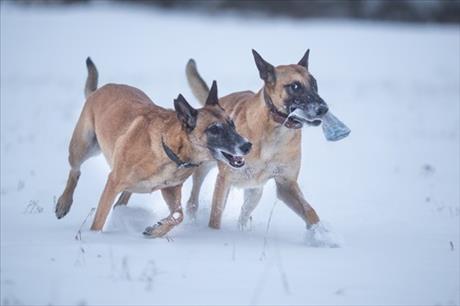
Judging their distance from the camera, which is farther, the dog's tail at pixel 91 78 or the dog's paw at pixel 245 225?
the dog's tail at pixel 91 78

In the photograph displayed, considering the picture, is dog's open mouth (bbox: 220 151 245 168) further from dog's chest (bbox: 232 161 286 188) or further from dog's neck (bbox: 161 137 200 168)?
dog's chest (bbox: 232 161 286 188)

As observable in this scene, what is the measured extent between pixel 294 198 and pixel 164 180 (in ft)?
4.67

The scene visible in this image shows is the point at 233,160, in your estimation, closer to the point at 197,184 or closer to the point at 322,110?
→ the point at 322,110

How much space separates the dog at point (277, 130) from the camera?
674cm

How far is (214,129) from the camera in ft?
20.8

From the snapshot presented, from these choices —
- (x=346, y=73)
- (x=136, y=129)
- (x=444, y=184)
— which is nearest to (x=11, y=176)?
(x=136, y=129)

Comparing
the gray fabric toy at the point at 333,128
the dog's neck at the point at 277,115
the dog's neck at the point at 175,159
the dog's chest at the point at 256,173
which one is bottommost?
the dog's chest at the point at 256,173

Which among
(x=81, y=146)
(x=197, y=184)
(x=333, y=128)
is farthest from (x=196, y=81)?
(x=333, y=128)

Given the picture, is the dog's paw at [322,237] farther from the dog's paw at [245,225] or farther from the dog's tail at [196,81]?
the dog's tail at [196,81]

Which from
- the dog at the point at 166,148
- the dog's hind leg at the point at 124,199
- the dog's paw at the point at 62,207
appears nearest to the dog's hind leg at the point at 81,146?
the dog's paw at the point at 62,207

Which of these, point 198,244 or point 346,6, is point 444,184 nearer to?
point 198,244

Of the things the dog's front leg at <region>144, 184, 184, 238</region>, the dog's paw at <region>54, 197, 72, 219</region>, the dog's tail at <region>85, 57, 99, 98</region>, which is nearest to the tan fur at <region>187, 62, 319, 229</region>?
the dog's front leg at <region>144, 184, 184, 238</region>

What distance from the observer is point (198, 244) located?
247 inches

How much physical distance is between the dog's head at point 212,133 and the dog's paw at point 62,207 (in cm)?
186
